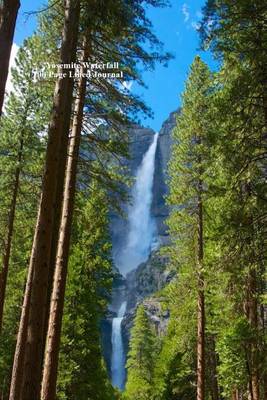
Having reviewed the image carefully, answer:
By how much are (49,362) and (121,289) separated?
9285 centimetres

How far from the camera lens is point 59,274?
→ 847 centimetres

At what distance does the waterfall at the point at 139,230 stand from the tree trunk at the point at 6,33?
97.2m

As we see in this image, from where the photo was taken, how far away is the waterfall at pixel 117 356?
68.1 metres

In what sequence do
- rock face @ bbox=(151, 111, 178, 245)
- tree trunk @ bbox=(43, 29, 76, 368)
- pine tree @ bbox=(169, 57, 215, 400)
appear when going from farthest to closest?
rock face @ bbox=(151, 111, 178, 245), pine tree @ bbox=(169, 57, 215, 400), tree trunk @ bbox=(43, 29, 76, 368)

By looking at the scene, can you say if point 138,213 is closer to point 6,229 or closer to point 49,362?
point 6,229

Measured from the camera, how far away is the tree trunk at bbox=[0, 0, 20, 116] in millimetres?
6172

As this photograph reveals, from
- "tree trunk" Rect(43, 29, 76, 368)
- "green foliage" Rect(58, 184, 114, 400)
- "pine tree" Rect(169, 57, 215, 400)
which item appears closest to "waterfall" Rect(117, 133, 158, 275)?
"green foliage" Rect(58, 184, 114, 400)

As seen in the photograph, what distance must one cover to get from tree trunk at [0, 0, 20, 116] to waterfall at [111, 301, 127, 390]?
2587 inches

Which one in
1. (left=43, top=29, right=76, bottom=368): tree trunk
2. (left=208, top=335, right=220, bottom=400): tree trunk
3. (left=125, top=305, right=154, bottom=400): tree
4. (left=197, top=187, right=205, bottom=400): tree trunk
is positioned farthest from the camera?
(left=125, top=305, right=154, bottom=400): tree

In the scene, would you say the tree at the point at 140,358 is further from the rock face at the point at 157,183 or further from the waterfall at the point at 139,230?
the waterfall at the point at 139,230

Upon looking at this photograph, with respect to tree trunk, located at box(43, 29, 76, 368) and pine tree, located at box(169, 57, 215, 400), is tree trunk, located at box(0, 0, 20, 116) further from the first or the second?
pine tree, located at box(169, 57, 215, 400)

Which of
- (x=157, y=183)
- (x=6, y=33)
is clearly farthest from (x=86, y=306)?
(x=157, y=183)

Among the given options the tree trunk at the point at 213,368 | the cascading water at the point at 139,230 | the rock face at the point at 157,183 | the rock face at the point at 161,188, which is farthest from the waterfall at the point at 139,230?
the tree trunk at the point at 213,368

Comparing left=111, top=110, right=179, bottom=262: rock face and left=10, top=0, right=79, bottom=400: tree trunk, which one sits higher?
left=111, top=110, right=179, bottom=262: rock face
